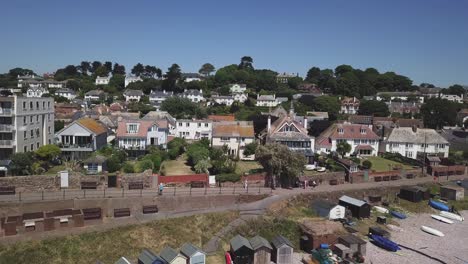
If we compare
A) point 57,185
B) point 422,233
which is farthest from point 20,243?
point 422,233

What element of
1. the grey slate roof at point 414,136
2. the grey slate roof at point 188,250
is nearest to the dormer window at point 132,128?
the grey slate roof at point 188,250

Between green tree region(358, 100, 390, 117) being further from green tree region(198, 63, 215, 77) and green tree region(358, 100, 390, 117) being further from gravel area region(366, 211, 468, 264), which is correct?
green tree region(198, 63, 215, 77)

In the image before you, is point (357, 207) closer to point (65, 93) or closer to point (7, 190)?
point (7, 190)

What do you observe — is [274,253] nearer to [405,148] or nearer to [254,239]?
[254,239]

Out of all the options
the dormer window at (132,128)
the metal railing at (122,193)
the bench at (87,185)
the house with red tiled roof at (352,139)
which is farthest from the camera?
the house with red tiled roof at (352,139)

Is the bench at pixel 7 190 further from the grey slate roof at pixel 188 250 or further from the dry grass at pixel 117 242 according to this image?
the grey slate roof at pixel 188 250

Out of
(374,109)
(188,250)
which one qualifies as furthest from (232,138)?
(374,109)
